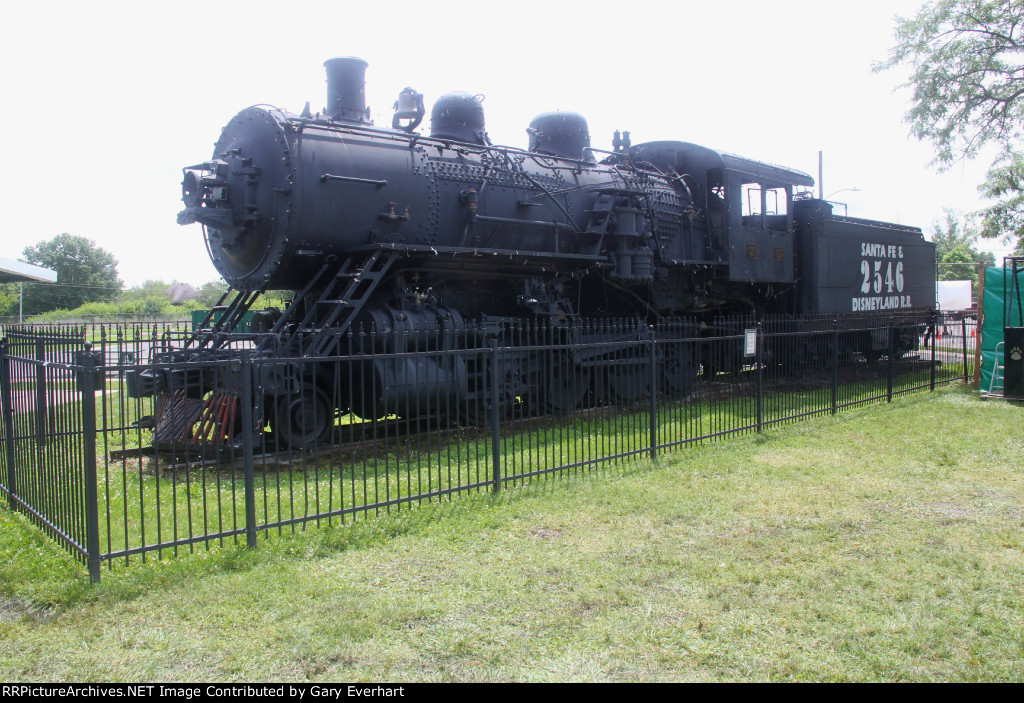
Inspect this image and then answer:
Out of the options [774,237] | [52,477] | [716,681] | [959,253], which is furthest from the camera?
[959,253]

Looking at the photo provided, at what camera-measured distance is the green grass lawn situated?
3738mm

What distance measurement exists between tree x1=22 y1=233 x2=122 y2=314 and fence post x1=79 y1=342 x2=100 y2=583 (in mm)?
73881

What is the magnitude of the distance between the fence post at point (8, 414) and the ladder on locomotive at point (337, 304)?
2522mm

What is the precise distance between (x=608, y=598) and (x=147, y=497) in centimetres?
459

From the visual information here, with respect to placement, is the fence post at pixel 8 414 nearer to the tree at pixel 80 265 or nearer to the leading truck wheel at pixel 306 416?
the leading truck wheel at pixel 306 416

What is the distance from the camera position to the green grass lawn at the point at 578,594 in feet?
12.3

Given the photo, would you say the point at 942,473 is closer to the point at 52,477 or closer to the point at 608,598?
the point at 608,598

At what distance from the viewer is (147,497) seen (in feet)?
22.8

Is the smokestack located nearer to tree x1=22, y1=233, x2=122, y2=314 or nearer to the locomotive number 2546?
the locomotive number 2546

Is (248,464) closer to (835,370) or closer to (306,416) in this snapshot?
(306,416)

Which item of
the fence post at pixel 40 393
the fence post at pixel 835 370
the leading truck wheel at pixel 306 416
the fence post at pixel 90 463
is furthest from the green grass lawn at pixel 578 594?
the fence post at pixel 835 370

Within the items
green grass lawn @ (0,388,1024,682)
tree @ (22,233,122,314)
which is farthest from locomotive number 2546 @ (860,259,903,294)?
tree @ (22,233,122,314)

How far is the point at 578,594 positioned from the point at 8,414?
507cm
